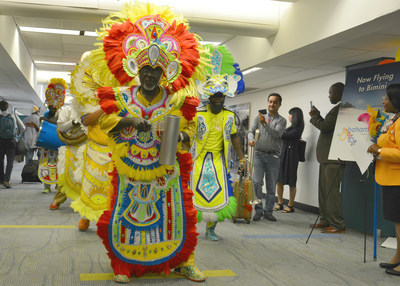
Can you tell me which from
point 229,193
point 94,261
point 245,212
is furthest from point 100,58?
point 245,212

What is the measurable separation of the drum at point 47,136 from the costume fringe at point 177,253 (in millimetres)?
3741

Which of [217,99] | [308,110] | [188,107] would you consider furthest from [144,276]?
[308,110]

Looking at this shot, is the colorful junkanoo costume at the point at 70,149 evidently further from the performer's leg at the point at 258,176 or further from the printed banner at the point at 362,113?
the printed banner at the point at 362,113

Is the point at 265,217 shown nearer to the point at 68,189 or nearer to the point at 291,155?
the point at 291,155

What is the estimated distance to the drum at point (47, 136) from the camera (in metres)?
6.75

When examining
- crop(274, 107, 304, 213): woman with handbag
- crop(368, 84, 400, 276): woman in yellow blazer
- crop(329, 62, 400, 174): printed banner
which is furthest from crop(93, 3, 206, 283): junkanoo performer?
crop(274, 107, 304, 213): woman with handbag

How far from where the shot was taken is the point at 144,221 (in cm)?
332

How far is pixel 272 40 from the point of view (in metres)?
6.54

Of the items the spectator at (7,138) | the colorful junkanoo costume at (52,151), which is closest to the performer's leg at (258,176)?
the colorful junkanoo costume at (52,151)

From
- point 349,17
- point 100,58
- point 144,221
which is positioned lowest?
point 144,221

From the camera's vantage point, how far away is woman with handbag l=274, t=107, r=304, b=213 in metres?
7.71

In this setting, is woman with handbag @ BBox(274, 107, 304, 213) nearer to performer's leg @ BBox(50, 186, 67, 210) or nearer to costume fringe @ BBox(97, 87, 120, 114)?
performer's leg @ BBox(50, 186, 67, 210)

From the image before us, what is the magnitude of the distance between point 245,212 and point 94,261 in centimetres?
287

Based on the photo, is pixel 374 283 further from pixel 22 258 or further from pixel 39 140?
pixel 39 140
